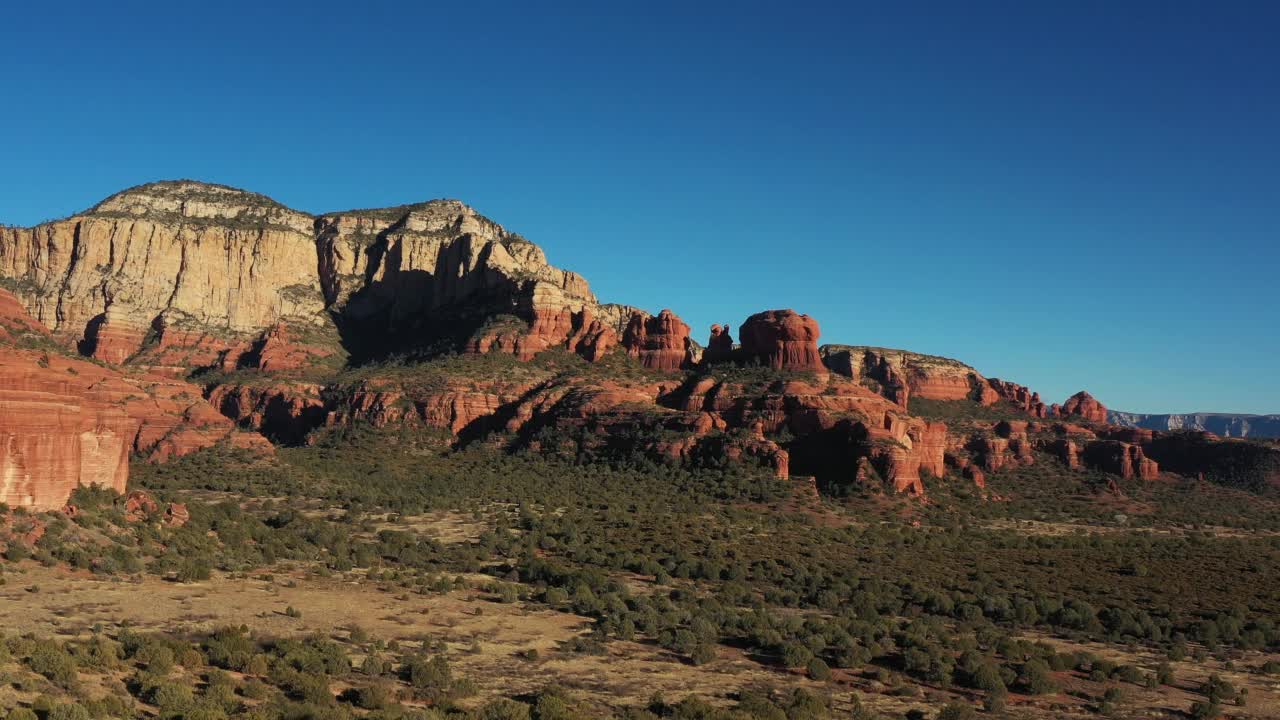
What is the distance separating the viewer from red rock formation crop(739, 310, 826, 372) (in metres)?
111

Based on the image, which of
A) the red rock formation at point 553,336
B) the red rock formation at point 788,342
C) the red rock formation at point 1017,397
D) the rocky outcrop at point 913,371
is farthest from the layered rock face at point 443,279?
the red rock formation at point 1017,397

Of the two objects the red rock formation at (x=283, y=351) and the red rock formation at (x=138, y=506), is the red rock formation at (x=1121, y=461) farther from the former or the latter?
the red rock formation at (x=138, y=506)

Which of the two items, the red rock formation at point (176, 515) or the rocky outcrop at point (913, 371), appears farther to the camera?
the rocky outcrop at point (913, 371)

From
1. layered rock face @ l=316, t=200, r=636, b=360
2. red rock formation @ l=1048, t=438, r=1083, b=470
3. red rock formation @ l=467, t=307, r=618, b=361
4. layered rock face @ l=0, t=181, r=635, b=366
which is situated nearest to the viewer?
red rock formation @ l=1048, t=438, r=1083, b=470

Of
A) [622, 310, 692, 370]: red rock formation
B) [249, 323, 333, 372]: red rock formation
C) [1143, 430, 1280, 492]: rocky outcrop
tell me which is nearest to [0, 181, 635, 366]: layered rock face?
[249, 323, 333, 372]: red rock formation

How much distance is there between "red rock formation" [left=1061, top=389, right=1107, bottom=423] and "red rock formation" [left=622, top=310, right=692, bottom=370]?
73940 mm

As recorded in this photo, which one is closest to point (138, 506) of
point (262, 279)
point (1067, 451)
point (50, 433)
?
point (50, 433)

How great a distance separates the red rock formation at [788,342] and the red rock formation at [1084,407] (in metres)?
65.7

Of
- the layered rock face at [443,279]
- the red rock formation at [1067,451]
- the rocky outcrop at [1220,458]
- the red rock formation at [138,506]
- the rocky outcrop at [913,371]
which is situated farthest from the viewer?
the rocky outcrop at [913,371]

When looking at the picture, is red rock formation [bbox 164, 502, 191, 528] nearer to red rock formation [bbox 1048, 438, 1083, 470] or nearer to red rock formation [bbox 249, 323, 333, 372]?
red rock formation [bbox 249, 323, 333, 372]

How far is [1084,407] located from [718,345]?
244ft

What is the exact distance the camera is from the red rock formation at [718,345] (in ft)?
395

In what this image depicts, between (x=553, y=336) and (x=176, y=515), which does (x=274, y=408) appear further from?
(x=176, y=515)

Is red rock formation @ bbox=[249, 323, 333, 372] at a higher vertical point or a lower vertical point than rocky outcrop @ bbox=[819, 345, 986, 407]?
lower
